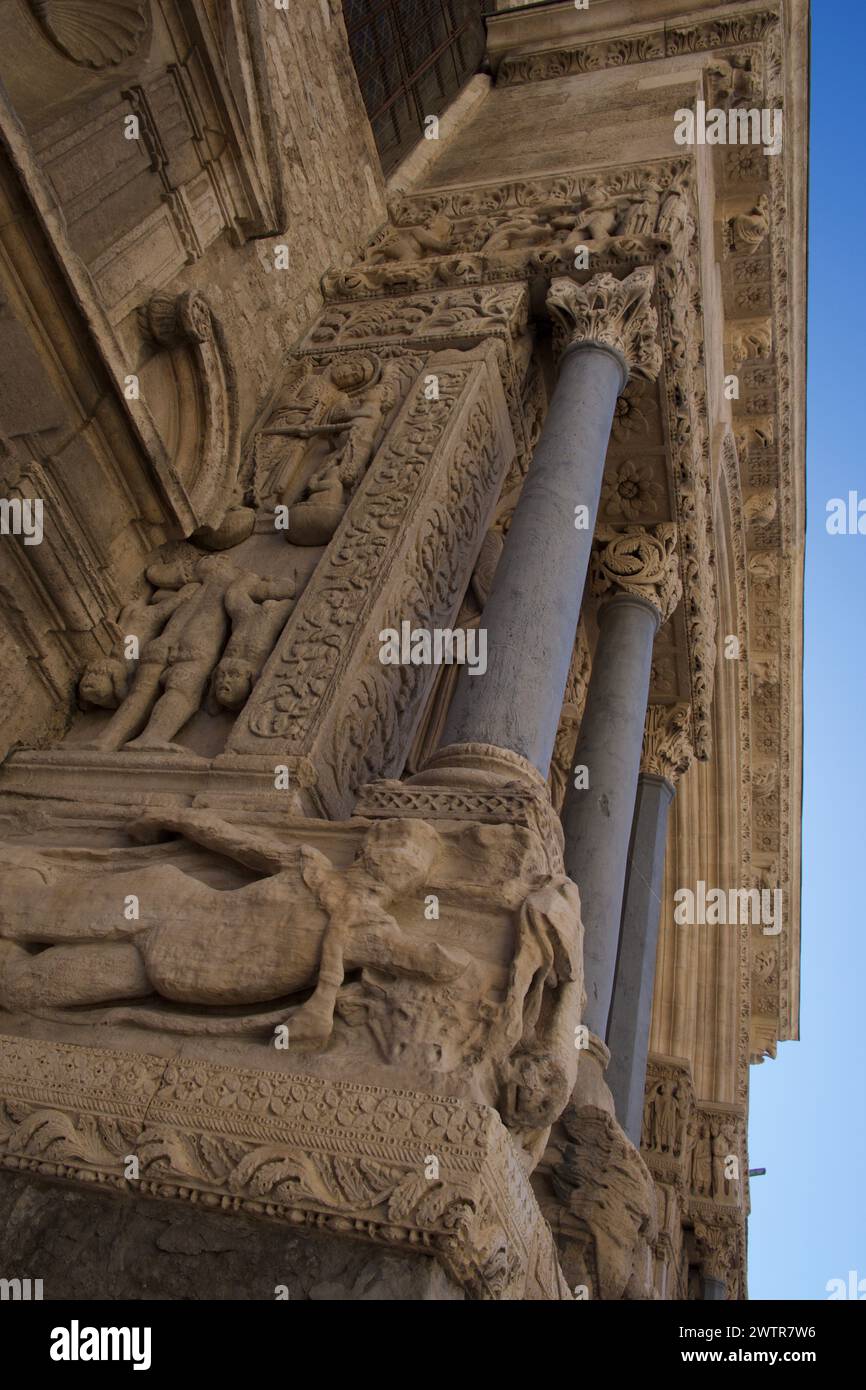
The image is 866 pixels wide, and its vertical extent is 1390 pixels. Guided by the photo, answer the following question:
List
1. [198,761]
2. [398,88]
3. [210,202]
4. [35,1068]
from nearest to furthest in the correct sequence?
[35,1068] < [198,761] < [210,202] < [398,88]

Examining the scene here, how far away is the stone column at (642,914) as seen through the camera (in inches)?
265

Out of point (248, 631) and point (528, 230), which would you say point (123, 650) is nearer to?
point (248, 631)

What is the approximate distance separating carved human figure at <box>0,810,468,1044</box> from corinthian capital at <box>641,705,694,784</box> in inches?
233

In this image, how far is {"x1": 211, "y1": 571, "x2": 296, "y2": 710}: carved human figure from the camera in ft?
14.2

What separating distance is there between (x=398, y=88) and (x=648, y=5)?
2.59m

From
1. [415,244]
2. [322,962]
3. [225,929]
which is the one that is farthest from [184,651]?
[415,244]

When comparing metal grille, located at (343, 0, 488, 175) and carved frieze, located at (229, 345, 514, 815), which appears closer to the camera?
carved frieze, located at (229, 345, 514, 815)

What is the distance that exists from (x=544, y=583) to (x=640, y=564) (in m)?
3.07

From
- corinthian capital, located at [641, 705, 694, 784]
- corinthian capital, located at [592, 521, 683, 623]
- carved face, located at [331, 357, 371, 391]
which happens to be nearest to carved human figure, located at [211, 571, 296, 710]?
carved face, located at [331, 357, 371, 391]

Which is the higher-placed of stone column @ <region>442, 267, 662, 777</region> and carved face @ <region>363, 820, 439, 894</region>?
stone column @ <region>442, 267, 662, 777</region>

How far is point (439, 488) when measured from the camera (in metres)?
5.15

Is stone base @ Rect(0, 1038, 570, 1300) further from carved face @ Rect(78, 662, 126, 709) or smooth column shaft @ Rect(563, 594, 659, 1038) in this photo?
smooth column shaft @ Rect(563, 594, 659, 1038)
